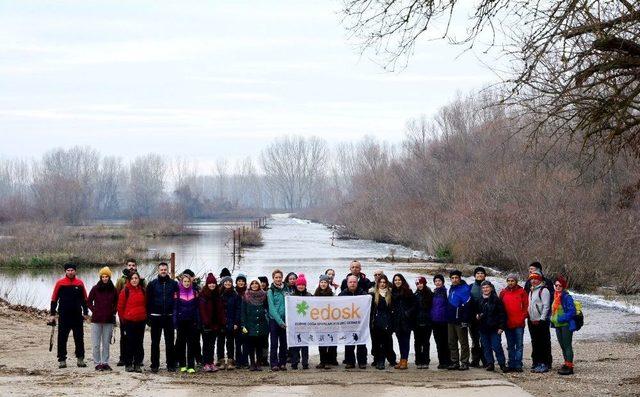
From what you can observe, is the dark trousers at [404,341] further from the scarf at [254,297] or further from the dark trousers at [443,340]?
the scarf at [254,297]

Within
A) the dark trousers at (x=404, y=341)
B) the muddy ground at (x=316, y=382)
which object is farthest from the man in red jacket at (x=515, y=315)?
the dark trousers at (x=404, y=341)

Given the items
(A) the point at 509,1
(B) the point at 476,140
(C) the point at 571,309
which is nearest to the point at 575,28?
(A) the point at 509,1

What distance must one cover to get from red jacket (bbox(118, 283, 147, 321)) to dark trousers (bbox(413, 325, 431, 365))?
5.05 metres

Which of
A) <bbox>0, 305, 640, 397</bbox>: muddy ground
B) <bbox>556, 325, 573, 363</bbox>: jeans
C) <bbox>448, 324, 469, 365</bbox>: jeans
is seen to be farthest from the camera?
<bbox>448, 324, 469, 365</bbox>: jeans

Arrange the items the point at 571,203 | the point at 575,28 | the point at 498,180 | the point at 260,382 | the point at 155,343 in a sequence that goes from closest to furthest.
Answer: the point at 575,28
the point at 260,382
the point at 155,343
the point at 571,203
the point at 498,180

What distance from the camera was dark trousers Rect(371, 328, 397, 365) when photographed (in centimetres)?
1627

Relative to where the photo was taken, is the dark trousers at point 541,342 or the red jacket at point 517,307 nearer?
the dark trousers at point 541,342

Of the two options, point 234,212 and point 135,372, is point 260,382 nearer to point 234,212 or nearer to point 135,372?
point 135,372

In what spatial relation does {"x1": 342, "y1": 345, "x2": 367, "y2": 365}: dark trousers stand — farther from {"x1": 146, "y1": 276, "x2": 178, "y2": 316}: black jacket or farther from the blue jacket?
{"x1": 146, "y1": 276, "x2": 178, "y2": 316}: black jacket

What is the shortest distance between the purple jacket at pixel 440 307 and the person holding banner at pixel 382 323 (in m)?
0.82

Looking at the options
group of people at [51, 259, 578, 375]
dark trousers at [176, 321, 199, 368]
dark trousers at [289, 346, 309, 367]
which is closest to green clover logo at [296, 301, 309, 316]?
group of people at [51, 259, 578, 375]

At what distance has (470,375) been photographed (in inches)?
611

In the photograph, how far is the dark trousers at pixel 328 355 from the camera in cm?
1673

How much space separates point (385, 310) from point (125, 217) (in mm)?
141903
